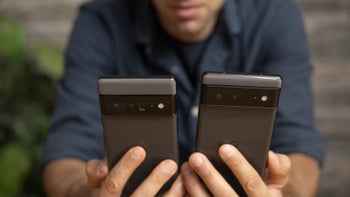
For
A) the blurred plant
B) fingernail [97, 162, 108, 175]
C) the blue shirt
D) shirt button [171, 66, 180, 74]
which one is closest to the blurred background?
the blurred plant

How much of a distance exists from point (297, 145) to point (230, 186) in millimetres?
331

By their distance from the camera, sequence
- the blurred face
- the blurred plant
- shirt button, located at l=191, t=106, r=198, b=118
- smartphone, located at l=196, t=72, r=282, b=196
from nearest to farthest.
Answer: smartphone, located at l=196, t=72, r=282, b=196 < the blurred face < shirt button, located at l=191, t=106, r=198, b=118 < the blurred plant

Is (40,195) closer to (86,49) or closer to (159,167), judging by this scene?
(86,49)

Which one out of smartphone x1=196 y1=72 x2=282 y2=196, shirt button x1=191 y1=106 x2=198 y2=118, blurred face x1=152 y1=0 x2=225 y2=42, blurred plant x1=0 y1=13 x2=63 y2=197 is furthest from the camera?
blurred plant x1=0 y1=13 x2=63 y2=197

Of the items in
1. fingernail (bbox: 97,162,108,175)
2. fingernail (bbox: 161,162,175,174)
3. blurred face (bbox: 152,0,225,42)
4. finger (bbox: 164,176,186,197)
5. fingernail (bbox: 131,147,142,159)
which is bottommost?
finger (bbox: 164,176,186,197)

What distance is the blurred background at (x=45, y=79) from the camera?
1530mm

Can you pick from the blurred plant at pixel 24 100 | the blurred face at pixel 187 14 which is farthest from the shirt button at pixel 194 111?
the blurred plant at pixel 24 100

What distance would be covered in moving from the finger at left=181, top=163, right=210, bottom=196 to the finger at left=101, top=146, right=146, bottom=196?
73mm

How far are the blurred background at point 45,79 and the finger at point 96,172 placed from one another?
0.79m

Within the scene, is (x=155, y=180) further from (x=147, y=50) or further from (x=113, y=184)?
(x=147, y=50)

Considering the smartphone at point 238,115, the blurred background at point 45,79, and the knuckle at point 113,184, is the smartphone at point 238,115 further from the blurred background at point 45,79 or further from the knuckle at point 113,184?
the blurred background at point 45,79

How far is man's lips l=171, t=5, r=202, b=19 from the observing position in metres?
0.96

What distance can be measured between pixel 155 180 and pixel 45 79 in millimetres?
1003

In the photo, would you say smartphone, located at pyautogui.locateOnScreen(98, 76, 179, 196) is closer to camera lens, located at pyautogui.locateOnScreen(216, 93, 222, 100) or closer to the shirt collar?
camera lens, located at pyautogui.locateOnScreen(216, 93, 222, 100)
